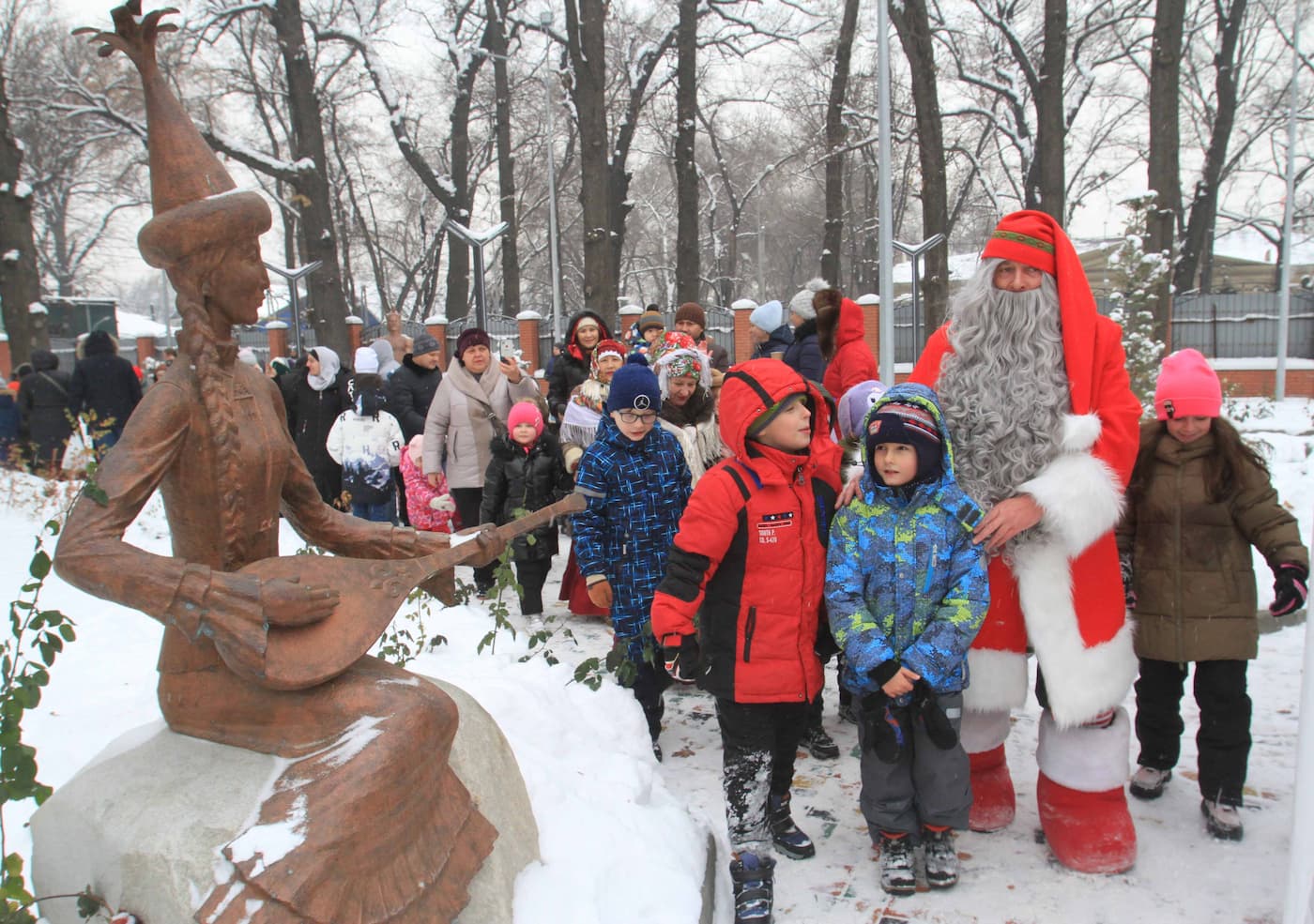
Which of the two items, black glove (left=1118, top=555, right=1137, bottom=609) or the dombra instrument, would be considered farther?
black glove (left=1118, top=555, right=1137, bottom=609)

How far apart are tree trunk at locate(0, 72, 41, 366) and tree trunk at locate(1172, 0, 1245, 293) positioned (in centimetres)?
1995

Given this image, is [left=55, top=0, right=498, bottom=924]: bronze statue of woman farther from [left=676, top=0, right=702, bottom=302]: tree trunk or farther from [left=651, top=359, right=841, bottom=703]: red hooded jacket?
[left=676, top=0, right=702, bottom=302]: tree trunk

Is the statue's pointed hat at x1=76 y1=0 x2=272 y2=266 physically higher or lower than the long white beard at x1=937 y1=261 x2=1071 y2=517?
higher

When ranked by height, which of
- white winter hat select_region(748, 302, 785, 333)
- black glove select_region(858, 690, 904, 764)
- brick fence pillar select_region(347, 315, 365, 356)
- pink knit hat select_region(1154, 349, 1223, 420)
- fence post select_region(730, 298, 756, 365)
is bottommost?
black glove select_region(858, 690, 904, 764)

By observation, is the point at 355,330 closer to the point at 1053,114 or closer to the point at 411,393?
the point at 411,393

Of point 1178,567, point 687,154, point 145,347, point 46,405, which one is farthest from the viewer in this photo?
point 145,347

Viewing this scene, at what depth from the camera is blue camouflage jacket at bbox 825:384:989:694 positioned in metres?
3.01

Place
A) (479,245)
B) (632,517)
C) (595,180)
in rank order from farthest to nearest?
(595,180), (479,245), (632,517)

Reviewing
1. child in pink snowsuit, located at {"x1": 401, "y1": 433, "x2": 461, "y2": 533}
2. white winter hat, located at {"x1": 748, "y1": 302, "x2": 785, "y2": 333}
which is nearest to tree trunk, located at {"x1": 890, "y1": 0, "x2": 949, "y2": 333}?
white winter hat, located at {"x1": 748, "y1": 302, "x2": 785, "y2": 333}

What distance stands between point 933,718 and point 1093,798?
2.29 ft

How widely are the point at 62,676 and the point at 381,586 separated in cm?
291

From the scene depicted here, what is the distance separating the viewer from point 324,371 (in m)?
7.80

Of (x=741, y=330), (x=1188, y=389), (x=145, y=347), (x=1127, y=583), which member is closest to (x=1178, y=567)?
(x=1127, y=583)

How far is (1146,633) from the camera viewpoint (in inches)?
139
